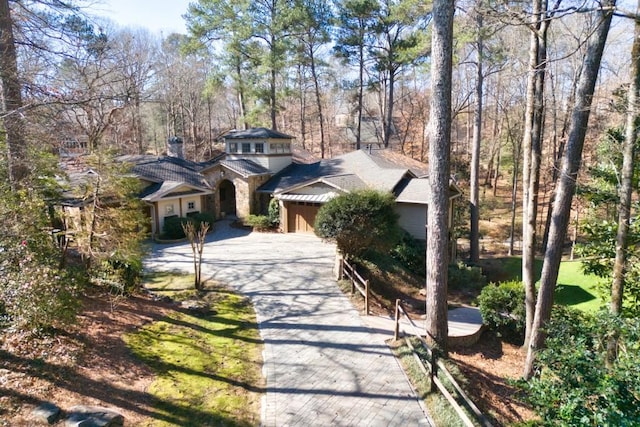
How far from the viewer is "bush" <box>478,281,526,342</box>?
11836mm

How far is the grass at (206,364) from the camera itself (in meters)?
6.78

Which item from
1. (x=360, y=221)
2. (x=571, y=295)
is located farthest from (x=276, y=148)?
(x=571, y=295)

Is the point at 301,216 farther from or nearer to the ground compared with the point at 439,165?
nearer to the ground

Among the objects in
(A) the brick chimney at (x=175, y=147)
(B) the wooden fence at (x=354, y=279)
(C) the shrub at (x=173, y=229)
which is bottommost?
(B) the wooden fence at (x=354, y=279)

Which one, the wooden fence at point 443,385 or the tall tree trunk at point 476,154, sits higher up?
the tall tree trunk at point 476,154

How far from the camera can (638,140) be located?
772 cm

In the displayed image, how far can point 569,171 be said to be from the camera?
8.45 meters

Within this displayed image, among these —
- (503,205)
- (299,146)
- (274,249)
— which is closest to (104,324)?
(274,249)

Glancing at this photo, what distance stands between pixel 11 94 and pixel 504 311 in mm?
14325

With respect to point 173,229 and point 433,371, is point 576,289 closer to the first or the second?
point 433,371

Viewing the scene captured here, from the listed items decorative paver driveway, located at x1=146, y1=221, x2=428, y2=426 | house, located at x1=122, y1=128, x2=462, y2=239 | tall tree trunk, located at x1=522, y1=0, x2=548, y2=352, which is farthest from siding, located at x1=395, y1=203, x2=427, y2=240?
tall tree trunk, located at x1=522, y1=0, x2=548, y2=352

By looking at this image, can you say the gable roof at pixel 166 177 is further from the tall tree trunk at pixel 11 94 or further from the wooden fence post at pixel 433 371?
the wooden fence post at pixel 433 371

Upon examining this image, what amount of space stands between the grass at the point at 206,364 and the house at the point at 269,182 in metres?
9.87

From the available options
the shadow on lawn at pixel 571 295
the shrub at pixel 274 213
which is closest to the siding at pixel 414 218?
the shadow on lawn at pixel 571 295
